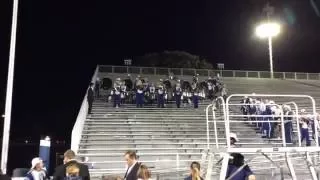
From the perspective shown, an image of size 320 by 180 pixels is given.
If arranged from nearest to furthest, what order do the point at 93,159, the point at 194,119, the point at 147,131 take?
the point at 93,159
the point at 147,131
the point at 194,119

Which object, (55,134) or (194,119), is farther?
(55,134)

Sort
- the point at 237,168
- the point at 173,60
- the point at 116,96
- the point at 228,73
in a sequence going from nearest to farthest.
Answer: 1. the point at 237,168
2. the point at 116,96
3. the point at 228,73
4. the point at 173,60

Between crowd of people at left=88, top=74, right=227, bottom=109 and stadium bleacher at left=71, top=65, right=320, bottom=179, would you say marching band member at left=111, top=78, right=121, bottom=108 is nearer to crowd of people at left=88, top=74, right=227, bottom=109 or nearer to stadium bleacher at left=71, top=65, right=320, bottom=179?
crowd of people at left=88, top=74, right=227, bottom=109

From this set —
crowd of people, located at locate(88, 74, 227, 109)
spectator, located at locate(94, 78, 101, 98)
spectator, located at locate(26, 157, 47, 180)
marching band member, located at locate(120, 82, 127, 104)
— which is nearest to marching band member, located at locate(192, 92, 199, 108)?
crowd of people, located at locate(88, 74, 227, 109)

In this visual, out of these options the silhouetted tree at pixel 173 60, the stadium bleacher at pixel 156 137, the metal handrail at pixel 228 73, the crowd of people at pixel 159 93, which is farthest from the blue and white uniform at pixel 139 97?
the silhouetted tree at pixel 173 60

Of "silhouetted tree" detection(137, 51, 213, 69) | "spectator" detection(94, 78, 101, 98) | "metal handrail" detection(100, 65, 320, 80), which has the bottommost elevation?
"spectator" detection(94, 78, 101, 98)

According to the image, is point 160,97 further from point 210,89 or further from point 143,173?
point 143,173

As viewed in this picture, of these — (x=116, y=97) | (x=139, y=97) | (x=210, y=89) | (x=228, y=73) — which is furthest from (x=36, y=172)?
(x=228, y=73)

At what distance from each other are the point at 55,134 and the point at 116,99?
33.8 m

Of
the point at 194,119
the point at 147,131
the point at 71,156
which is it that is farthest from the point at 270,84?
the point at 71,156

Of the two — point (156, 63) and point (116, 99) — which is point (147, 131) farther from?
point (156, 63)

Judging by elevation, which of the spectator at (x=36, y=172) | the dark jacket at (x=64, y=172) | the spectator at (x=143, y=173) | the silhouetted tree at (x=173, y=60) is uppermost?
the silhouetted tree at (x=173, y=60)

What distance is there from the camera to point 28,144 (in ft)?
178

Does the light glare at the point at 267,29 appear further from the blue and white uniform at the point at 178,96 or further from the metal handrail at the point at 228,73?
the blue and white uniform at the point at 178,96
